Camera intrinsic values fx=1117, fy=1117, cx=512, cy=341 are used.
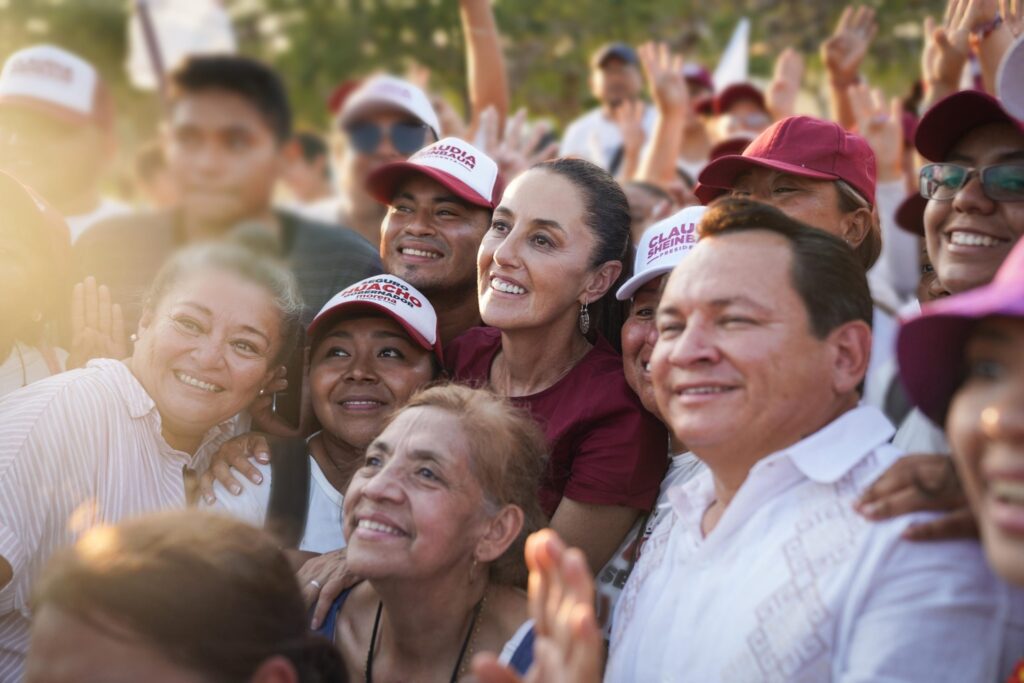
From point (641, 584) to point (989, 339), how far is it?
104cm

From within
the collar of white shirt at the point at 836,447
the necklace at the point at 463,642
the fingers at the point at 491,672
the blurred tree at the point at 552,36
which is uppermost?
the blurred tree at the point at 552,36

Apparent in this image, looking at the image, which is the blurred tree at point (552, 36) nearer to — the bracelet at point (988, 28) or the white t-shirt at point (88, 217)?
the white t-shirt at point (88, 217)

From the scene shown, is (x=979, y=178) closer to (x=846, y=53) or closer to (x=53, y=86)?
(x=846, y=53)

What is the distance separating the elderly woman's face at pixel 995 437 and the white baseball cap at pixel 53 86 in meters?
4.49

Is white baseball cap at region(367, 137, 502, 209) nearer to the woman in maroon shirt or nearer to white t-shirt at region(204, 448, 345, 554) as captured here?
the woman in maroon shirt

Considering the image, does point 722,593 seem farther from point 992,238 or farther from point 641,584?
point 992,238

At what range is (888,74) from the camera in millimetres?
11258

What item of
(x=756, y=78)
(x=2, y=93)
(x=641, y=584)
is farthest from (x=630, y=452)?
(x=756, y=78)

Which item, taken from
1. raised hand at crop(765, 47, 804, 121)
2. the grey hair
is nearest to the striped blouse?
the grey hair

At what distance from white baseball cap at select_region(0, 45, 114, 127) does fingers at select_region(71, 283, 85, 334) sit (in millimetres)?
1910

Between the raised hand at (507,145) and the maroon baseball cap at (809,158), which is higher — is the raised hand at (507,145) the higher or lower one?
the higher one

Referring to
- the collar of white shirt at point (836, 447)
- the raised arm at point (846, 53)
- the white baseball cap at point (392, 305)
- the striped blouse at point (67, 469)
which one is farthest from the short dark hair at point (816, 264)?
the raised arm at point (846, 53)

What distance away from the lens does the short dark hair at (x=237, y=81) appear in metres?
2.29

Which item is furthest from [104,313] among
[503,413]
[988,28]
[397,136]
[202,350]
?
[988,28]
